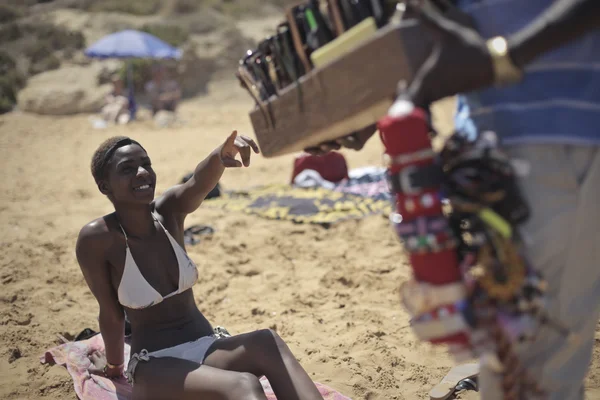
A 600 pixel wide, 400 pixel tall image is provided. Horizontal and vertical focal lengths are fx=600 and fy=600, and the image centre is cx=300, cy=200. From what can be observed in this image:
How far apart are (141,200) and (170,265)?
0.35 meters

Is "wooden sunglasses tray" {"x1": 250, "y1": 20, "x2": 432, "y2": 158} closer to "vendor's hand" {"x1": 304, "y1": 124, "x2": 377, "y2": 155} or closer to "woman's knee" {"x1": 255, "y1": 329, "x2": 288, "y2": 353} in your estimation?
"vendor's hand" {"x1": 304, "y1": 124, "x2": 377, "y2": 155}

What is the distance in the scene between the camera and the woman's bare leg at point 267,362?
101 inches

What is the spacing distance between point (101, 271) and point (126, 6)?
1065 inches

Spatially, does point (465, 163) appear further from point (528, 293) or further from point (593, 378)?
point (593, 378)

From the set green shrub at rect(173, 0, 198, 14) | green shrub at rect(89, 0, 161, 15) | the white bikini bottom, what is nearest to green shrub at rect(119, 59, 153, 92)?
green shrub at rect(89, 0, 161, 15)

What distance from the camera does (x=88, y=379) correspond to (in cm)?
321

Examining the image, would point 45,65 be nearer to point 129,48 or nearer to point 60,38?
point 60,38

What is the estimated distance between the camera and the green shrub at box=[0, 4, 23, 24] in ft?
85.7

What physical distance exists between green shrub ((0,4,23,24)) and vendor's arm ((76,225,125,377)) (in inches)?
1067

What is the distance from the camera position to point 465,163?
1568 millimetres

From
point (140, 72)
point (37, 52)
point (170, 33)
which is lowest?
point (140, 72)

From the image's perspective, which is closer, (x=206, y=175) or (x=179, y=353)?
(x=179, y=353)

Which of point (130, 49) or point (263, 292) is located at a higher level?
point (130, 49)

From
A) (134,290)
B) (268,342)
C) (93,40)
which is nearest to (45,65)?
(93,40)
